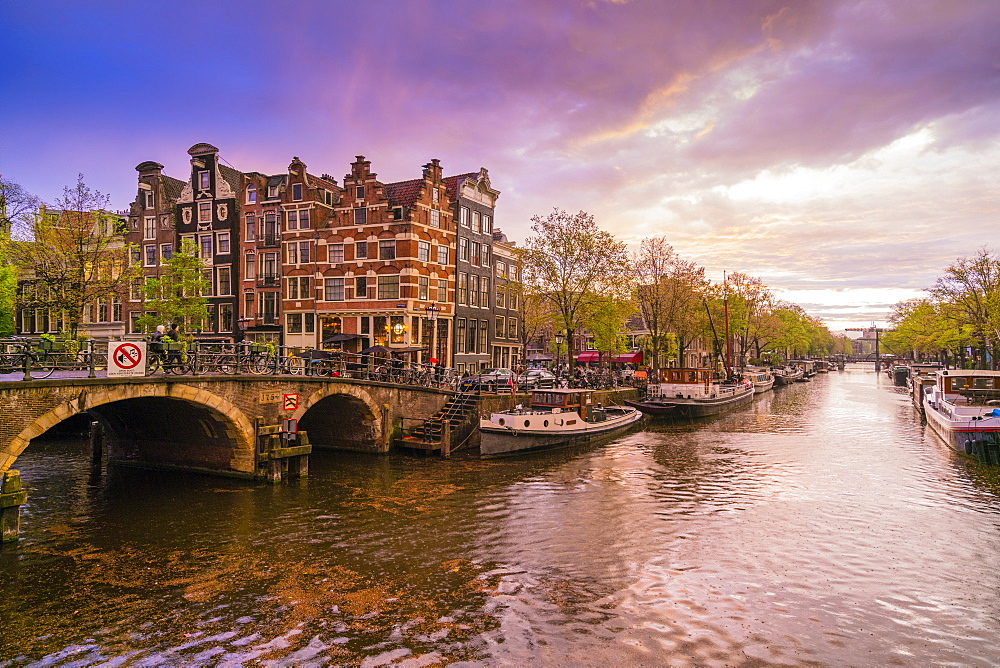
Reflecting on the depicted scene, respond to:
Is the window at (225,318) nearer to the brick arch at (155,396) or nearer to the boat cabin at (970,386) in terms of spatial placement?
the brick arch at (155,396)

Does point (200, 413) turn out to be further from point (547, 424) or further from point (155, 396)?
point (547, 424)

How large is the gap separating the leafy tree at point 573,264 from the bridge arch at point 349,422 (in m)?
19.3

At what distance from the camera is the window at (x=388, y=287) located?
4478 centimetres

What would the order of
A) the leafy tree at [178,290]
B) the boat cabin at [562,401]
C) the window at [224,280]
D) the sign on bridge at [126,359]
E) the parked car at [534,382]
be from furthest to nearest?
the window at [224,280] → the parked car at [534,382] → the leafy tree at [178,290] → the boat cabin at [562,401] → the sign on bridge at [126,359]

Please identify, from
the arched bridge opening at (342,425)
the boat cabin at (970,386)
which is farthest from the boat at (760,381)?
the arched bridge opening at (342,425)

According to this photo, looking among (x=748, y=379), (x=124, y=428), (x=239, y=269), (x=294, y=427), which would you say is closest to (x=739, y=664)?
(x=294, y=427)

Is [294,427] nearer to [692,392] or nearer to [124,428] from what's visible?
[124,428]

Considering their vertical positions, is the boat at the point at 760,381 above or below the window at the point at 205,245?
below

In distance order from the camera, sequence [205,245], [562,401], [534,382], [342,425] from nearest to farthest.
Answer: [342,425]
[562,401]
[534,382]
[205,245]

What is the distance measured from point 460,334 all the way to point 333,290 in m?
11.1

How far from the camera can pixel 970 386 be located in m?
38.3

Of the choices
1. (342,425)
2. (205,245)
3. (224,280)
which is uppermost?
(205,245)

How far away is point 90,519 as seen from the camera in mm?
18828

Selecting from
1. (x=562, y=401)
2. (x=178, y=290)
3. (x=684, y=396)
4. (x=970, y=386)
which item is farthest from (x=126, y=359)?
(x=970, y=386)
